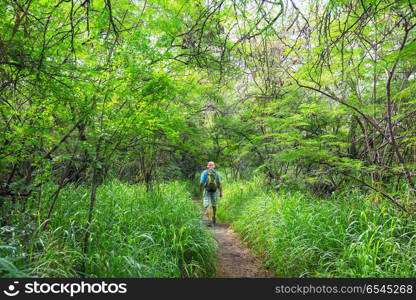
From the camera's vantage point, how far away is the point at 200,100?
8.16m

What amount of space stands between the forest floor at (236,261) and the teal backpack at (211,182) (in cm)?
144

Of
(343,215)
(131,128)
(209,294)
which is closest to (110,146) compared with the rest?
(131,128)

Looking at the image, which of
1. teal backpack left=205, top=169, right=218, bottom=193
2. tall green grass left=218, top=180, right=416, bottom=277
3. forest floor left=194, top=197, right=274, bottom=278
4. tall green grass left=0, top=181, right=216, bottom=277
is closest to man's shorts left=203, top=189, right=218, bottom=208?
teal backpack left=205, top=169, right=218, bottom=193

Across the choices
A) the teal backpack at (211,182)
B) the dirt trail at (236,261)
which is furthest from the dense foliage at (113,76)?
the teal backpack at (211,182)

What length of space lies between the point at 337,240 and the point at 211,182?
4.39 m

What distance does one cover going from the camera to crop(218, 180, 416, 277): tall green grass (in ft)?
10.1

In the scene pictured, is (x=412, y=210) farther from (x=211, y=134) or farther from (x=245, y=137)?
(x=211, y=134)

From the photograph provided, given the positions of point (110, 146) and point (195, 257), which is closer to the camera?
point (110, 146)

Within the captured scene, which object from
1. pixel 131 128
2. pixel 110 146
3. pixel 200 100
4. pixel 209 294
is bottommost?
pixel 209 294

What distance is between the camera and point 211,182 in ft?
24.8

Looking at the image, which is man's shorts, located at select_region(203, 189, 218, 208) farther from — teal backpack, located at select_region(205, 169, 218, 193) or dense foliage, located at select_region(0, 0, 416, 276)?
dense foliage, located at select_region(0, 0, 416, 276)

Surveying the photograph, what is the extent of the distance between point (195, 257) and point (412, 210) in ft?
11.3

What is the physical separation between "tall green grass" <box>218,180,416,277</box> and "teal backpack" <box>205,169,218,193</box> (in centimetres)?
205

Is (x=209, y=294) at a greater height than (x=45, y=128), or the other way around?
(x=45, y=128)
